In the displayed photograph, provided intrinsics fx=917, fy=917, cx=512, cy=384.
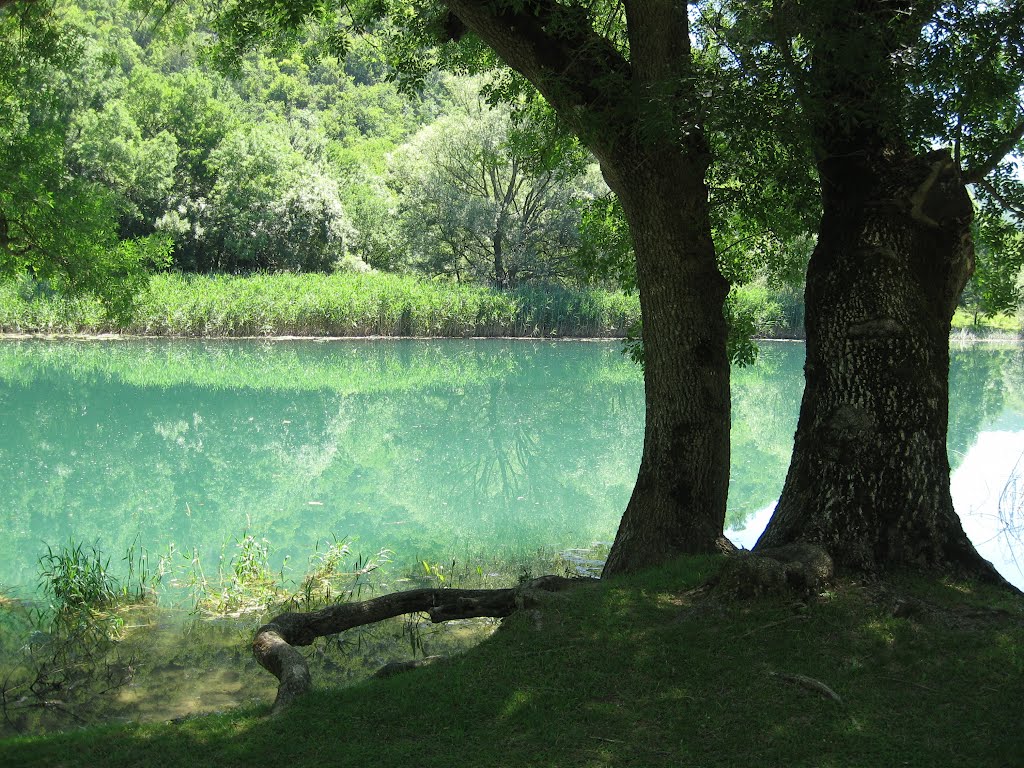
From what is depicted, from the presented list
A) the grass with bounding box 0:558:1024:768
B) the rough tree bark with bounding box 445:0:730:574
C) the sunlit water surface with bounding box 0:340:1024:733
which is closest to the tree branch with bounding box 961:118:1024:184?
the rough tree bark with bounding box 445:0:730:574

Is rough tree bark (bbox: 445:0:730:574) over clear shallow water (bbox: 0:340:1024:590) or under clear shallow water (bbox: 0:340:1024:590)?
over

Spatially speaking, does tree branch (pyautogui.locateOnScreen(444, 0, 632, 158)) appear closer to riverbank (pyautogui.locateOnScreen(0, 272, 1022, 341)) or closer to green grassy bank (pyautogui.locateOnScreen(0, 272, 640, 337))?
riverbank (pyautogui.locateOnScreen(0, 272, 1022, 341))

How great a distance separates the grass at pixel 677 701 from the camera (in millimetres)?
3053

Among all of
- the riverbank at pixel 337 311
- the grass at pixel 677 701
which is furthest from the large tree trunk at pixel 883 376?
the riverbank at pixel 337 311

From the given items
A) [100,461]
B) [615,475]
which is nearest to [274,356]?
[100,461]

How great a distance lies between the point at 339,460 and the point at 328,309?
16347mm

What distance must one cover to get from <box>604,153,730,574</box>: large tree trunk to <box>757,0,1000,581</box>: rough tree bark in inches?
24.6

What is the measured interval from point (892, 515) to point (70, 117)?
34267mm

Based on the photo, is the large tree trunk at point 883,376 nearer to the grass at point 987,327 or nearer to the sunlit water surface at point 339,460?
the sunlit water surface at point 339,460

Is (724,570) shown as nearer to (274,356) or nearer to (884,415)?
(884,415)

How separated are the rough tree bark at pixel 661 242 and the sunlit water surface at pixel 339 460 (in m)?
2.21

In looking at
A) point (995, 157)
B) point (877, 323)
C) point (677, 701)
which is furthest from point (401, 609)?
point (995, 157)

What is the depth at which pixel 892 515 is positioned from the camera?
4402 mm

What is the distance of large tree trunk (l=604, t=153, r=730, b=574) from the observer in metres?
5.25
